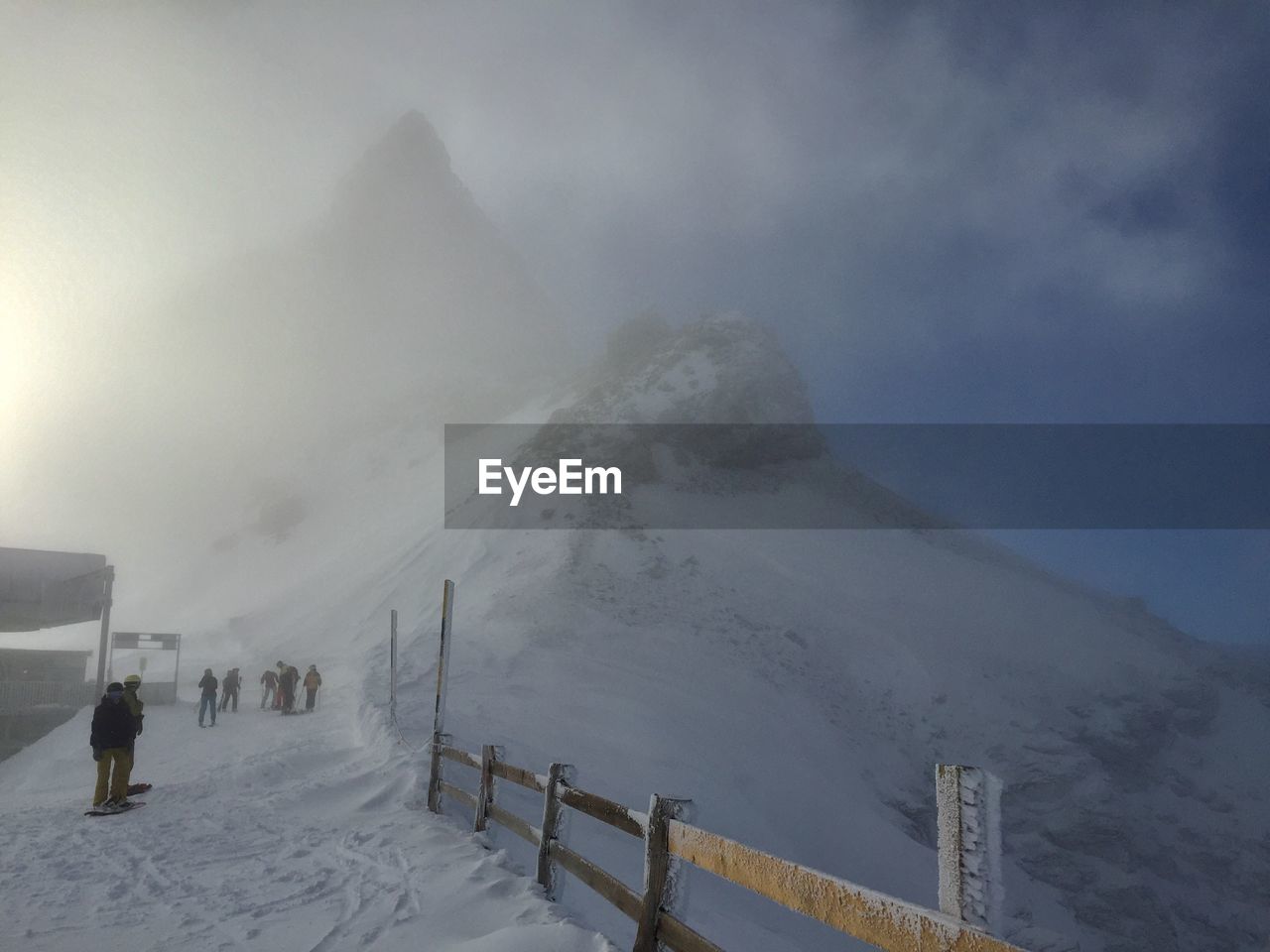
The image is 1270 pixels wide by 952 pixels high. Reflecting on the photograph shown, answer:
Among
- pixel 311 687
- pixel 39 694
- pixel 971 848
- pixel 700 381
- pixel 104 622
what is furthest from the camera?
pixel 700 381

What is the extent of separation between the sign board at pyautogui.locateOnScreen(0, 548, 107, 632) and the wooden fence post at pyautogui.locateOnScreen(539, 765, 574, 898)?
84.1ft

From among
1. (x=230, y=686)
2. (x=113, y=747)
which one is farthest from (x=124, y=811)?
(x=230, y=686)

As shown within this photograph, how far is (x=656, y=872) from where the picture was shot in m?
4.18

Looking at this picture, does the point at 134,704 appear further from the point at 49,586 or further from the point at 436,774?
the point at 49,586

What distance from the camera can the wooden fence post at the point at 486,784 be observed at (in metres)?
8.46

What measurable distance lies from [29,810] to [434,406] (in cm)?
6993

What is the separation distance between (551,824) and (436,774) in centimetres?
520

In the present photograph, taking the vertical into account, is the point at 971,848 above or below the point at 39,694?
above

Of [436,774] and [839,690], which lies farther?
[839,690]

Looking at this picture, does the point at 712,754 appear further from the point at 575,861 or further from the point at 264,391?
the point at 264,391

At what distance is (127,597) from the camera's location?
68.7 meters

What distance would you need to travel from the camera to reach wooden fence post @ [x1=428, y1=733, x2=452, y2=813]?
35.2 ft

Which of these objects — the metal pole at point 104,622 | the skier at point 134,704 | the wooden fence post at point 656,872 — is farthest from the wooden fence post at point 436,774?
the metal pole at point 104,622

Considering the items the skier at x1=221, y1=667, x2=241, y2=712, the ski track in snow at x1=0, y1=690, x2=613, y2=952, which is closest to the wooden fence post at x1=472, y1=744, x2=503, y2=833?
the ski track in snow at x1=0, y1=690, x2=613, y2=952
